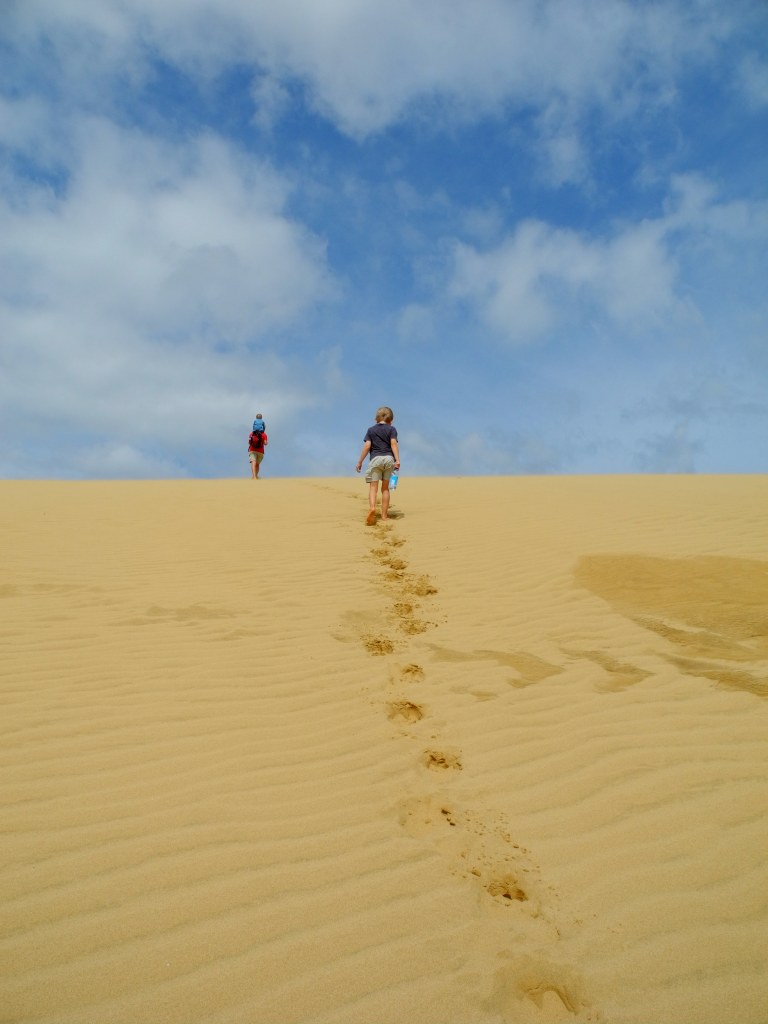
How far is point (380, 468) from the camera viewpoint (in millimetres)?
8992

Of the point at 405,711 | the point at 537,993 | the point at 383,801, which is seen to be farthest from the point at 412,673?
the point at 537,993

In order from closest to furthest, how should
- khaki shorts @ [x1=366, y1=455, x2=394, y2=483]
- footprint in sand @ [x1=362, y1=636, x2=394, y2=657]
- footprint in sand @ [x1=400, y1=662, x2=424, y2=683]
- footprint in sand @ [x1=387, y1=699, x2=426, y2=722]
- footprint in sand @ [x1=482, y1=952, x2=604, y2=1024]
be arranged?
footprint in sand @ [x1=482, y1=952, x2=604, y2=1024], footprint in sand @ [x1=387, y1=699, x2=426, y2=722], footprint in sand @ [x1=400, y1=662, x2=424, y2=683], footprint in sand @ [x1=362, y1=636, x2=394, y2=657], khaki shorts @ [x1=366, y1=455, x2=394, y2=483]

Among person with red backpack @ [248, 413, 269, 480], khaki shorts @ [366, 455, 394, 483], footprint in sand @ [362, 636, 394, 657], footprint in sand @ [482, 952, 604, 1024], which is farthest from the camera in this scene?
person with red backpack @ [248, 413, 269, 480]

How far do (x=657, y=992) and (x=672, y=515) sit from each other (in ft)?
28.4

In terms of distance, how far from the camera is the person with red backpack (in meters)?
17.1

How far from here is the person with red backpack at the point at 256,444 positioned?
1706 cm

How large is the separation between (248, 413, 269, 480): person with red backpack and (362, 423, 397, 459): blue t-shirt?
28.1 ft

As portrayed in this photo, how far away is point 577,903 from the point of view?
2.20m

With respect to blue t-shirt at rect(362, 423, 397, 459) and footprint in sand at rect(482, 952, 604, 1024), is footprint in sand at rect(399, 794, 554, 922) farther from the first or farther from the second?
blue t-shirt at rect(362, 423, 397, 459)

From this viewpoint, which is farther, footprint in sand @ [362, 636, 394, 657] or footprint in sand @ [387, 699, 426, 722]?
footprint in sand @ [362, 636, 394, 657]

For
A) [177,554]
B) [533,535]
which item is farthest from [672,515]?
[177,554]

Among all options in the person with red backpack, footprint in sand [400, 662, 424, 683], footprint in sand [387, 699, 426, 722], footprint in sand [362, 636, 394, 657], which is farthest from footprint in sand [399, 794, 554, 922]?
the person with red backpack

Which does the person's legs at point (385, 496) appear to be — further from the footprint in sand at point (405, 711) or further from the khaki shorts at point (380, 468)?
the footprint in sand at point (405, 711)

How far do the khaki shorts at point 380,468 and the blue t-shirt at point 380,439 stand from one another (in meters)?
0.08
